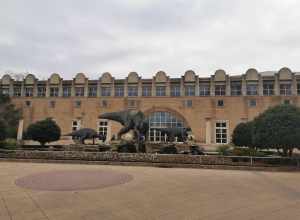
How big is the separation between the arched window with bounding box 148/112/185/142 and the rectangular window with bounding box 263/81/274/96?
1393 centimetres

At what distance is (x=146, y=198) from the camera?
24.2ft

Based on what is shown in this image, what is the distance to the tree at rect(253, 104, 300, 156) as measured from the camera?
591 inches

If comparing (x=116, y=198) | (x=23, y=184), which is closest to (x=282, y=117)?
(x=116, y=198)

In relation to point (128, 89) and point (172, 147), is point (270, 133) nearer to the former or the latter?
point (172, 147)

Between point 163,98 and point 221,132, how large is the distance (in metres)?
10.8

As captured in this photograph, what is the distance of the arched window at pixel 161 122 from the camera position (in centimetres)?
3961

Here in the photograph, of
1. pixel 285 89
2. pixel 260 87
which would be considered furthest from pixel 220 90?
pixel 285 89

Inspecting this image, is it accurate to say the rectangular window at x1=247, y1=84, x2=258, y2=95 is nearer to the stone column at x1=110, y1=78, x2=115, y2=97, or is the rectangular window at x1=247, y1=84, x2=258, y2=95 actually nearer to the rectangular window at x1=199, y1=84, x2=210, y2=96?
the rectangular window at x1=199, y1=84, x2=210, y2=96

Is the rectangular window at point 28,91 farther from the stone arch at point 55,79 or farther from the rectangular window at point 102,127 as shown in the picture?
the rectangular window at point 102,127

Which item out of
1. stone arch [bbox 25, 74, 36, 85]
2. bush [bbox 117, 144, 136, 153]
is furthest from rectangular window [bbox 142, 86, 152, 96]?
bush [bbox 117, 144, 136, 153]

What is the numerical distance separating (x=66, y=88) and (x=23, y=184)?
119ft

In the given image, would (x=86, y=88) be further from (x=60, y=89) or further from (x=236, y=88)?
(x=236, y=88)

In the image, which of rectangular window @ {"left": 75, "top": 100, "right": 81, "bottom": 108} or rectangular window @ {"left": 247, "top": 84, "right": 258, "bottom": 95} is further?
rectangular window @ {"left": 75, "top": 100, "right": 81, "bottom": 108}

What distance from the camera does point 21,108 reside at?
141 feet
